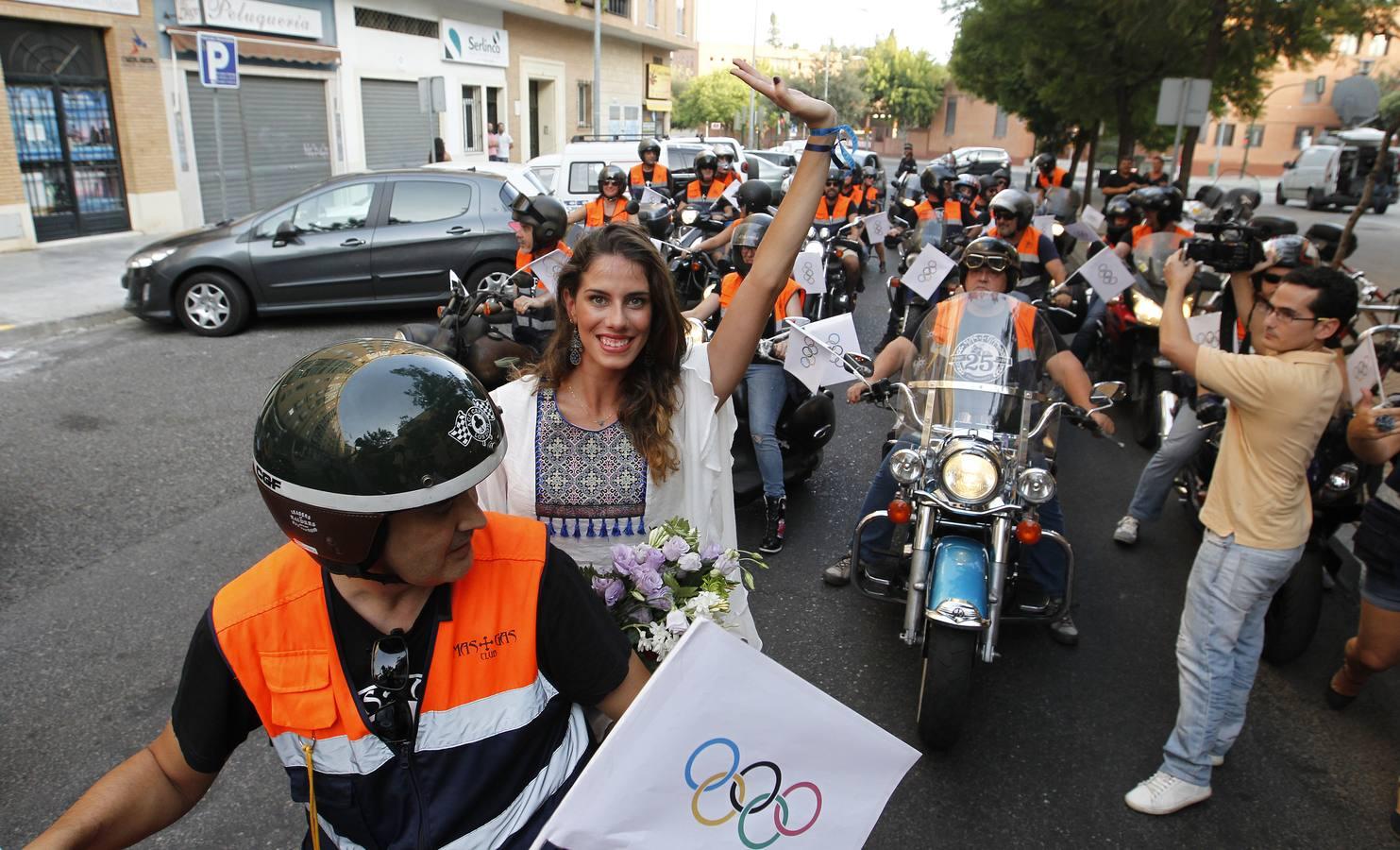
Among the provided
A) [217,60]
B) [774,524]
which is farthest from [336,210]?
[774,524]

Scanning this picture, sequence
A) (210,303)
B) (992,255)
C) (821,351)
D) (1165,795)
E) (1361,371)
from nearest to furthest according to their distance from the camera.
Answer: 1. (1165,795)
2. (1361,371)
3. (821,351)
4. (992,255)
5. (210,303)

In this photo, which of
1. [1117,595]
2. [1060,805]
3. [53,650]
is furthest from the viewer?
[1117,595]

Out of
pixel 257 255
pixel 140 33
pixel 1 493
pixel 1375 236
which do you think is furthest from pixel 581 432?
pixel 1375 236

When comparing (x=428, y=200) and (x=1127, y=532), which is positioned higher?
(x=428, y=200)

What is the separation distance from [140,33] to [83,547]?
48.7 ft

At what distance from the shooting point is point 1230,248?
3705 millimetres

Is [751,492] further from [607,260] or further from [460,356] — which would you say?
[607,260]

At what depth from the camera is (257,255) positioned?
33.8ft

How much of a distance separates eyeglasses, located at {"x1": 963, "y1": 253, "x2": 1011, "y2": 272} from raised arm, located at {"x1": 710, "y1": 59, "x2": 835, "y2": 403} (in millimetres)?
2490

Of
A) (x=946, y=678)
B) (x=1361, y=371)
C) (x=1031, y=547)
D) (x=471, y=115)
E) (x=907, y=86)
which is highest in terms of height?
(x=907, y=86)

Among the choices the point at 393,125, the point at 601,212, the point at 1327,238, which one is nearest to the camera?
the point at 1327,238

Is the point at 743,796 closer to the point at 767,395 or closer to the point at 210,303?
the point at 767,395

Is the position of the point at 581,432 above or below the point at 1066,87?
below

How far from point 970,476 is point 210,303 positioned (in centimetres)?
908
